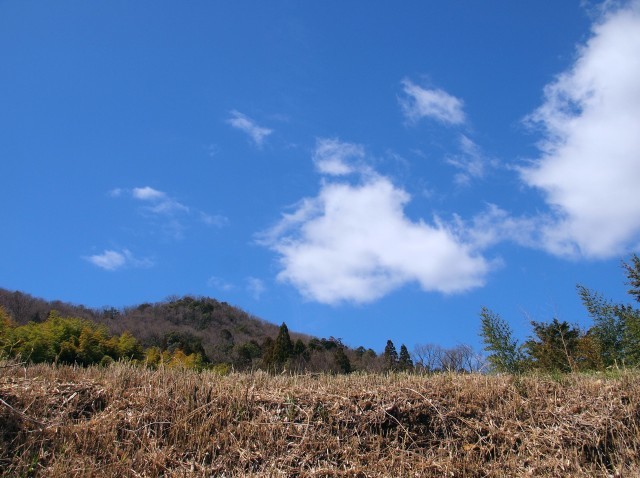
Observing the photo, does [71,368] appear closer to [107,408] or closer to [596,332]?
[107,408]

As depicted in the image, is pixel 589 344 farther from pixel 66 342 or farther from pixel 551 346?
pixel 66 342

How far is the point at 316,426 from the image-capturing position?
24.1 ft

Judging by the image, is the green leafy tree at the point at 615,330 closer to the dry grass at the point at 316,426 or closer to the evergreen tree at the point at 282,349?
the dry grass at the point at 316,426

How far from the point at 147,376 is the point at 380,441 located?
396 cm

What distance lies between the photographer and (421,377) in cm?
873

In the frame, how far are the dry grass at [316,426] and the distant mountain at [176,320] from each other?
62.6m

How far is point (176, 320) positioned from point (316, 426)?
109 metres

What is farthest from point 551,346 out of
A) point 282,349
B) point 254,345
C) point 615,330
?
point 254,345

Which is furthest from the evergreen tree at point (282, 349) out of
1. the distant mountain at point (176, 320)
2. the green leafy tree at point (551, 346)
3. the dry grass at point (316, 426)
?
the dry grass at point (316, 426)

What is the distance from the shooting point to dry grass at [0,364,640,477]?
6.62 metres

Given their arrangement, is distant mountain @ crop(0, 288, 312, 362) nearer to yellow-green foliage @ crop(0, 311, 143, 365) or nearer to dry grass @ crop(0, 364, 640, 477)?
yellow-green foliage @ crop(0, 311, 143, 365)

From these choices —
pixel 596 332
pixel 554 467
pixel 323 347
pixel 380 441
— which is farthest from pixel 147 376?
pixel 323 347

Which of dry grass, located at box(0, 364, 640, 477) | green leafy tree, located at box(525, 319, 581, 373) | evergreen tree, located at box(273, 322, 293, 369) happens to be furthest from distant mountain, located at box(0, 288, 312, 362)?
dry grass, located at box(0, 364, 640, 477)

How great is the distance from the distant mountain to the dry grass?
62.6 metres
